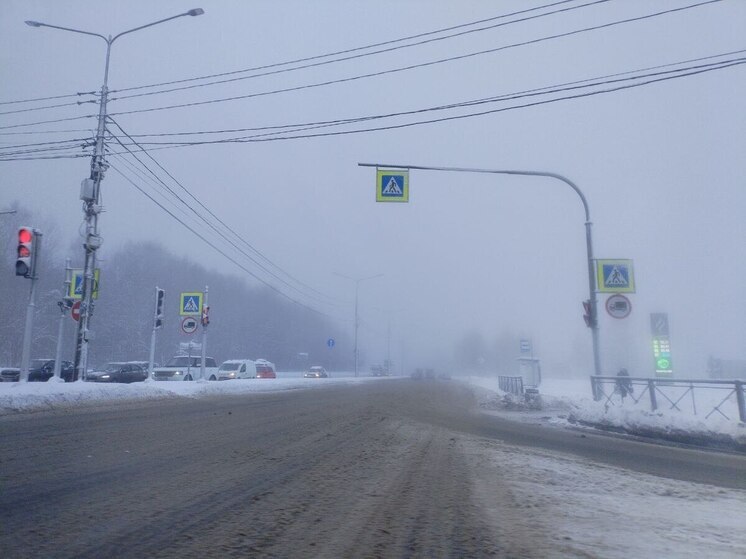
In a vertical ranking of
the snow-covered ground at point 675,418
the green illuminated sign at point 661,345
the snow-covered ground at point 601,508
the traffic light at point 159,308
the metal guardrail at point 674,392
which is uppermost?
the traffic light at point 159,308

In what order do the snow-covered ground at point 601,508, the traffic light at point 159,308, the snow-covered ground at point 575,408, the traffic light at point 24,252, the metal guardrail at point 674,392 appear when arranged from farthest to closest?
the traffic light at point 159,308, the traffic light at point 24,252, the metal guardrail at point 674,392, the snow-covered ground at point 575,408, the snow-covered ground at point 601,508

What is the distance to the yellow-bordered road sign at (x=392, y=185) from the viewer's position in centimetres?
1869

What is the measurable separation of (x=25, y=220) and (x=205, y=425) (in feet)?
151

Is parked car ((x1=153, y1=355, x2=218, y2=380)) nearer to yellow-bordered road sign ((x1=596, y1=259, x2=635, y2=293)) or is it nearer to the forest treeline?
the forest treeline

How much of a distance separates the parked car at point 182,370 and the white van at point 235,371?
2.21 feet

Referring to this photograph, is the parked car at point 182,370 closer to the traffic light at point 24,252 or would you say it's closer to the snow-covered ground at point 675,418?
the traffic light at point 24,252

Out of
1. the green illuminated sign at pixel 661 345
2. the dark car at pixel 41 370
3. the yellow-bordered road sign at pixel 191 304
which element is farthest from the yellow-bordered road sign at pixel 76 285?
the green illuminated sign at pixel 661 345

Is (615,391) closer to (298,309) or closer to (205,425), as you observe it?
(205,425)

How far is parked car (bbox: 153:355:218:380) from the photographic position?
125 ft

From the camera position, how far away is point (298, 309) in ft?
359

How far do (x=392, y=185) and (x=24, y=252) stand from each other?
10.6 m

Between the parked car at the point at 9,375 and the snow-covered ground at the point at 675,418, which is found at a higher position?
the parked car at the point at 9,375

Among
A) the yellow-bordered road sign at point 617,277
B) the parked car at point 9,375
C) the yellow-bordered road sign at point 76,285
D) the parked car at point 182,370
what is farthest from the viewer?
the parked car at point 182,370

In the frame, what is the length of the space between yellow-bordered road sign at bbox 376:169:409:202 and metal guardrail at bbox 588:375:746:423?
8210 millimetres
